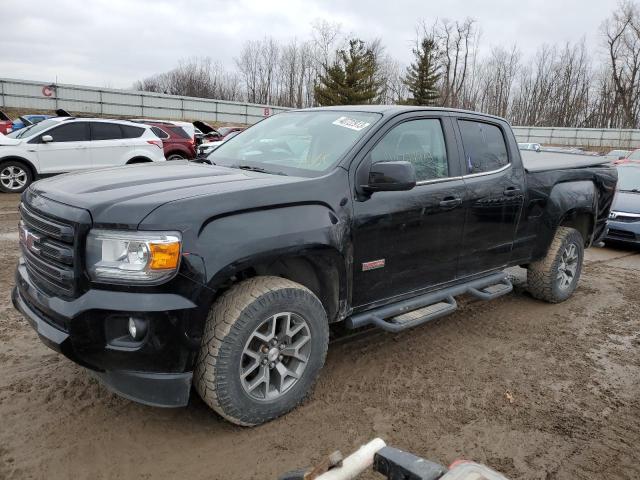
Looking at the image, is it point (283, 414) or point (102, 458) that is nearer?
point (102, 458)

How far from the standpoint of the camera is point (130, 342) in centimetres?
259

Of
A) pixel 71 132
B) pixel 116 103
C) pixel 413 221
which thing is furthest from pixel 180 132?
pixel 116 103

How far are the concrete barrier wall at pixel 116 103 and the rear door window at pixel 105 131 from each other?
1836cm

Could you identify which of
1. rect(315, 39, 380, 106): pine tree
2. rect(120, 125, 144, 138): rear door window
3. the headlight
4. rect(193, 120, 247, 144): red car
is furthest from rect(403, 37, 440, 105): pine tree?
the headlight

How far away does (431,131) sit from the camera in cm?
405

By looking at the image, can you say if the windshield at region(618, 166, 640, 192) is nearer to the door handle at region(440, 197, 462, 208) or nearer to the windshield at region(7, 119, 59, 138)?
the door handle at region(440, 197, 462, 208)

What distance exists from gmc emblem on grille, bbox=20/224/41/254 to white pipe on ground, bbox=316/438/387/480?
219cm

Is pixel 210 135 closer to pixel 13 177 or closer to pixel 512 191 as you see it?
pixel 13 177

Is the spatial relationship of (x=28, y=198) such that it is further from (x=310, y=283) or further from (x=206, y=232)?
(x=310, y=283)

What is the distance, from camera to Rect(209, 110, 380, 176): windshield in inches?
138

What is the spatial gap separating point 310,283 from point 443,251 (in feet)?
4.11

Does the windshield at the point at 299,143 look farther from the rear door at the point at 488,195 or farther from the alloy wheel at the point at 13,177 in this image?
the alloy wheel at the point at 13,177

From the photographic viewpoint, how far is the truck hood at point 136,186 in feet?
8.42

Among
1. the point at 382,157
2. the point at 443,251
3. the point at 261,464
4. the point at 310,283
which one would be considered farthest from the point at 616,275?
the point at 261,464
